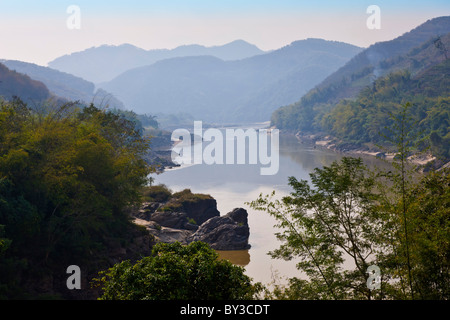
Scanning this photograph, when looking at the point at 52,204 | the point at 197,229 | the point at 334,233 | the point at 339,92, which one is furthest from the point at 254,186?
the point at 339,92

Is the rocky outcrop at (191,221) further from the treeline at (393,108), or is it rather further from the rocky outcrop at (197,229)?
the treeline at (393,108)

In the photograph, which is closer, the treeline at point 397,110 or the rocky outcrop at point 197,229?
the rocky outcrop at point 197,229

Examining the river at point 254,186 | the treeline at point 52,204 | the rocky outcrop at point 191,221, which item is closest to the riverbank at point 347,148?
the river at point 254,186

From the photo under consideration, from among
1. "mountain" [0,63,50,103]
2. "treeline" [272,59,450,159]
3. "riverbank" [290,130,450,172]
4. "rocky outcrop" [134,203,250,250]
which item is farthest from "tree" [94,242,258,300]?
"mountain" [0,63,50,103]

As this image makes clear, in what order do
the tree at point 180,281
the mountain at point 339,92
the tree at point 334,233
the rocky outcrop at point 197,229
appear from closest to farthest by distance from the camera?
1. the tree at point 180,281
2. the tree at point 334,233
3. the rocky outcrop at point 197,229
4. the mountain at point 339,92


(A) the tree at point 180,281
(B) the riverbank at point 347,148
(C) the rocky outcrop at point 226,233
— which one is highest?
(B) the riverbank at point 347,148

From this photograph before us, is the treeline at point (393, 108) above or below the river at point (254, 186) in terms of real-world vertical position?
above

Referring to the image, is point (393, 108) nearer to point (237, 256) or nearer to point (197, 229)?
point (197, 229)

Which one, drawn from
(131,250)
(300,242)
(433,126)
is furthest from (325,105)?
(300,242)
